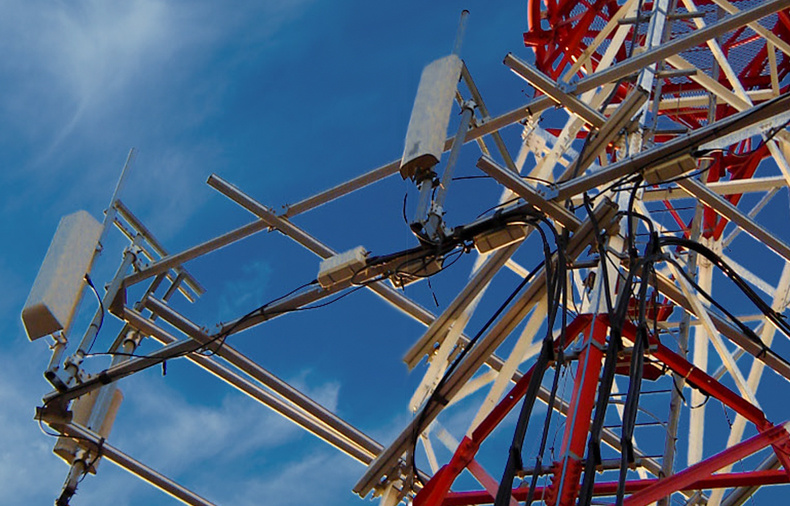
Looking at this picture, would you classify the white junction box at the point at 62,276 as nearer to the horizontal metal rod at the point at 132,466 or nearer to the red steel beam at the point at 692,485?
the horizontal metal rod at the point at 132,466

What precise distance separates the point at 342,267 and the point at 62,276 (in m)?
3.21

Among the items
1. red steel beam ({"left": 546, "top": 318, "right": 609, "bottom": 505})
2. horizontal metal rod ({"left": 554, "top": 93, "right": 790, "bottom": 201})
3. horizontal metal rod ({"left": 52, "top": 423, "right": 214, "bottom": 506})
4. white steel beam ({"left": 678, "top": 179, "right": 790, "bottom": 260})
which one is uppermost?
white steel beam ({"left": 678, "top": 179, "right": 790, "bottom": 260})

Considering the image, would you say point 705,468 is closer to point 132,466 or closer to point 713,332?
point 713,332

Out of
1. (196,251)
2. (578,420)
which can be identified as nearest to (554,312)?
(578,420)

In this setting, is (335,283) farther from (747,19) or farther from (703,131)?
(747,19)

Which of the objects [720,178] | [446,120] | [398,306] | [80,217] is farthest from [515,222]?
[720,178]

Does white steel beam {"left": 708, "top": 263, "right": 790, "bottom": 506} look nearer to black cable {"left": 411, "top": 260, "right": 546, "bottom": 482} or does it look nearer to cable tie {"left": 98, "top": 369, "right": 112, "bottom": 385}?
black cable {"left": 411, "top": 260, "right": 546, "bottom": 482}

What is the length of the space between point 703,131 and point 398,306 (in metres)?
4.26

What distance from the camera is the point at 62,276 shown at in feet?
43.4

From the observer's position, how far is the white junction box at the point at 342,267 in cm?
1177

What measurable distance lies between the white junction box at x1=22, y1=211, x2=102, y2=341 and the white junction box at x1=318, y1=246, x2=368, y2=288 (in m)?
2.84

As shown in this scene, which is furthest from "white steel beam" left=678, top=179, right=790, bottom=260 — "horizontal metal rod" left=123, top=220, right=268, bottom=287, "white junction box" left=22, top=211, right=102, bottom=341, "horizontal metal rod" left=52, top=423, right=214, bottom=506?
"white junction box" left=22, top=211, right=102, bottom=341

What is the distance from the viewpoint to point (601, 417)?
9.12 m

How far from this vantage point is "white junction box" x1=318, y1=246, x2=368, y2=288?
1177cm
